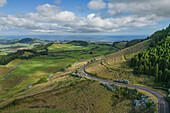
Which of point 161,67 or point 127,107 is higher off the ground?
point 161,67

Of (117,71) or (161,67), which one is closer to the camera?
(161,67)

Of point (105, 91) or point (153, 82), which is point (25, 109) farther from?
point (153, 82)

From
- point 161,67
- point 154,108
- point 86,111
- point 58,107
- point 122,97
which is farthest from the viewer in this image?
point 161,67

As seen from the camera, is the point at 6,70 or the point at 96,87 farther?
the point at 6,70

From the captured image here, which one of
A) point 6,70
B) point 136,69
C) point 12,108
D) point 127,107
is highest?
point 136,69

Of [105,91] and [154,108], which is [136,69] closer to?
[105,91]

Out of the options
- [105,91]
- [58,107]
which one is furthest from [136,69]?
[58,107]

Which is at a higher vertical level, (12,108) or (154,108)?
(154,108)

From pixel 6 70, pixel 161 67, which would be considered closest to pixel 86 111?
pixel 161 67

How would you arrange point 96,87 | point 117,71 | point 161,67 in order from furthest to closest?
point 117,71 → point 161,67 → point 96,87

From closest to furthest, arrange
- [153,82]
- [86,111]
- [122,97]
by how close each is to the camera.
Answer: [86,111]
[122,97]
[153,82]
